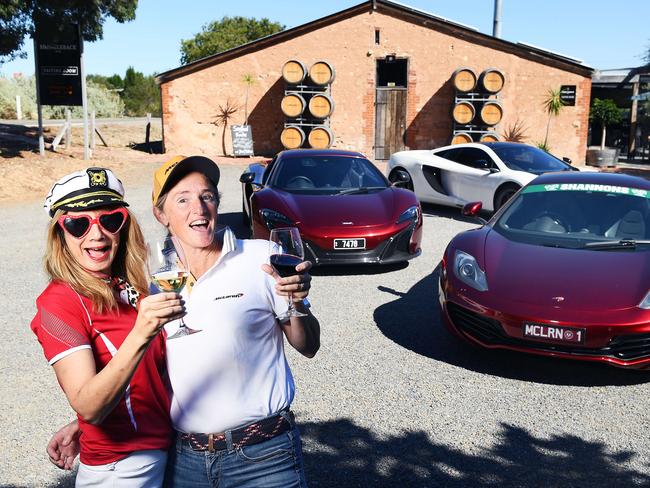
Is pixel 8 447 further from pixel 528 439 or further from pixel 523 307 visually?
pixel 523 307

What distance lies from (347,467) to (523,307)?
182 cm

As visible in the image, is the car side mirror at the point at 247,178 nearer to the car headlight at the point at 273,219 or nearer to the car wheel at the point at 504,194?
the car headlight at the point at 273,219

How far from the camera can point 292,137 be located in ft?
74.1

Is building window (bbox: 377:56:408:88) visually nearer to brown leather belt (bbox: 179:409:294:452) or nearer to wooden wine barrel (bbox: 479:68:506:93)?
wooden wine barrel (bbox: 479:68:506:93)

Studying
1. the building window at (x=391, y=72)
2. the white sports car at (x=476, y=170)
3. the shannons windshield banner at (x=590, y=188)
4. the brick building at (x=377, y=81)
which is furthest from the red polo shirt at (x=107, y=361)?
the building window at (x=391, y=72)

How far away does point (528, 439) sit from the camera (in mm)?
3748

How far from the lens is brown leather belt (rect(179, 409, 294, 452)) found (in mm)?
2004

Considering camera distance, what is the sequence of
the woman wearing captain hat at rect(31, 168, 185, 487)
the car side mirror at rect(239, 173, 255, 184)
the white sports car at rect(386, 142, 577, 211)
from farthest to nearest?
the white sports car at rect(386, 142, 577, 211)
the car side mirror at rect(239, 173, 255, 184)
the woman wearing captain hat at rect(31, 168, 185, 487)

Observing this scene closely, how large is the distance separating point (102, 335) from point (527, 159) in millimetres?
10360

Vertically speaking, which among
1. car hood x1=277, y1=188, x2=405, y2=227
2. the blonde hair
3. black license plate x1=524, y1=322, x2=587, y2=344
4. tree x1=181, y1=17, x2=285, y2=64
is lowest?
black license plate x1=524, y1=322, x2=587, y2=344

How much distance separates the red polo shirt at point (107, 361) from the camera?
69.7 inches

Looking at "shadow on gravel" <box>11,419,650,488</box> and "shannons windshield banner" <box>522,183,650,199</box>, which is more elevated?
"shannons windshield banner" <box>522,183,650,199</box>

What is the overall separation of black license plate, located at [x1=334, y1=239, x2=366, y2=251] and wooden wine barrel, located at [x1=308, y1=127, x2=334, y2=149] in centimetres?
1545

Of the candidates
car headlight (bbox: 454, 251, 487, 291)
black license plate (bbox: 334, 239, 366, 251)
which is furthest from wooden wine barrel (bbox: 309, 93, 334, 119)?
car headlight (bbox: 454, 251, 487, 291)
